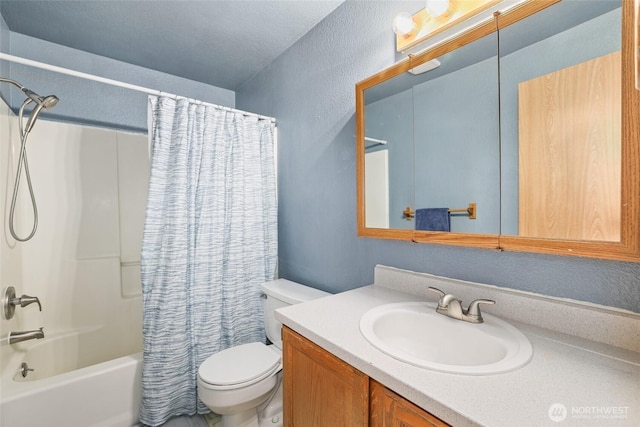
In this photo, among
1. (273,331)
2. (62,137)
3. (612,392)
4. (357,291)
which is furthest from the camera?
(62,137)

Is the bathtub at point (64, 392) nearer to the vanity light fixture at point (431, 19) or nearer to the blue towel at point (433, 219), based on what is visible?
the blue towel at point (433, 219)

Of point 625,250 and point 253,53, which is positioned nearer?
point 625,250

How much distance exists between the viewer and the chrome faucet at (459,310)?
890mm

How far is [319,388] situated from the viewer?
87 cm

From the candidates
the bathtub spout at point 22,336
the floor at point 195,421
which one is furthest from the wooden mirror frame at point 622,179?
the bathtub spout at point 22,336

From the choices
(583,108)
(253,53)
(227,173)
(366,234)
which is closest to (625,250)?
(583,108)

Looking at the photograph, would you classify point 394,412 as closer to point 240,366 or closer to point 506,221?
point 506,221

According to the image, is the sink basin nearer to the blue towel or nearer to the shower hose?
the blue towel

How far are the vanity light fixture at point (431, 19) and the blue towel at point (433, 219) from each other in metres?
0.70

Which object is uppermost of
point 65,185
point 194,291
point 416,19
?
point 416,19

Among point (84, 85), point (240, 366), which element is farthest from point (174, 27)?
point (240, 366)

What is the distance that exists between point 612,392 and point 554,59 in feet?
2.82

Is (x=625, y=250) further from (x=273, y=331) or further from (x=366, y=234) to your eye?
(x=273, y=331)

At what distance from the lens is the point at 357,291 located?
1258 millimetres
